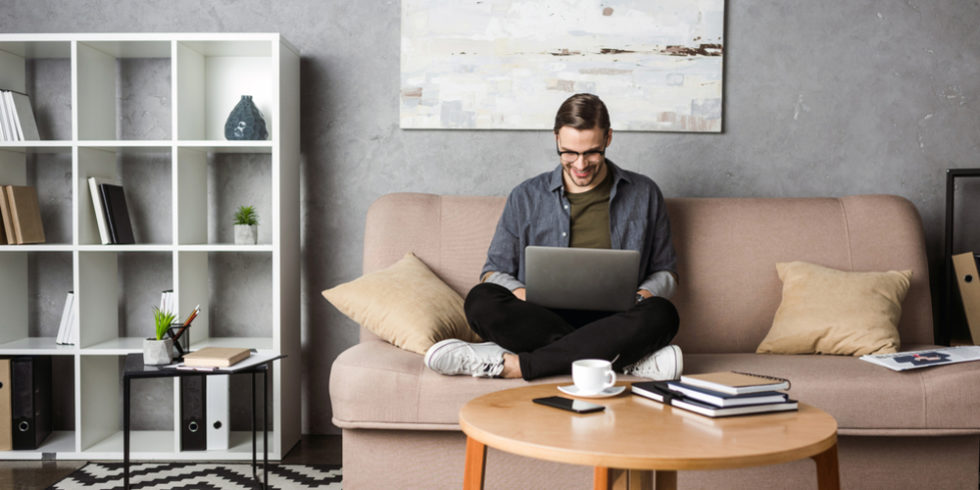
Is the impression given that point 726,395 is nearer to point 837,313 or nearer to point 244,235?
point 837,313

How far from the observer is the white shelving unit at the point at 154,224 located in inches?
102

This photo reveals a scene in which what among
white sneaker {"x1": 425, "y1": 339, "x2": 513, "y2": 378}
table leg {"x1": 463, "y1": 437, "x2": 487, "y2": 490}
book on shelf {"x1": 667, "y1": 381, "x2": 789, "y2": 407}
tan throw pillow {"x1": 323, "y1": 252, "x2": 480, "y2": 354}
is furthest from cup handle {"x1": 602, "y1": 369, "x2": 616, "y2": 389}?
tan throw pillow {"x1": 323, "y1": 252, "x2": 480, "y2": 354}

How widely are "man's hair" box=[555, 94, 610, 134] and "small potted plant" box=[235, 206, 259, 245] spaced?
4.13ft

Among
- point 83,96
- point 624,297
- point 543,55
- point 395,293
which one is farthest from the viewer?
point 543,55

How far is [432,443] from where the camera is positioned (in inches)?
78.9

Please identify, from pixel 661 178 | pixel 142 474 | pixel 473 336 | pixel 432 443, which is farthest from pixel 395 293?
pixel 661 178

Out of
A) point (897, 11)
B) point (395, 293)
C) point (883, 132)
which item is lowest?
point (395, 293)

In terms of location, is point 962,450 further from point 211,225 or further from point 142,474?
point 211,225

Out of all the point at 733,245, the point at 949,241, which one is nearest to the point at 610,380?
the point at 733,245

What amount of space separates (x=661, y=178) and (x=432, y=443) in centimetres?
150

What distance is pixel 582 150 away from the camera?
2.20m

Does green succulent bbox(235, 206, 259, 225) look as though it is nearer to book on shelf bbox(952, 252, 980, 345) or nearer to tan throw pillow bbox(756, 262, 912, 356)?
tan throw pillow bbox(756, 262, 912, 356)

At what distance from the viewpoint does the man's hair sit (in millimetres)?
2180

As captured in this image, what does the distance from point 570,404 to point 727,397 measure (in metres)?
0.29
